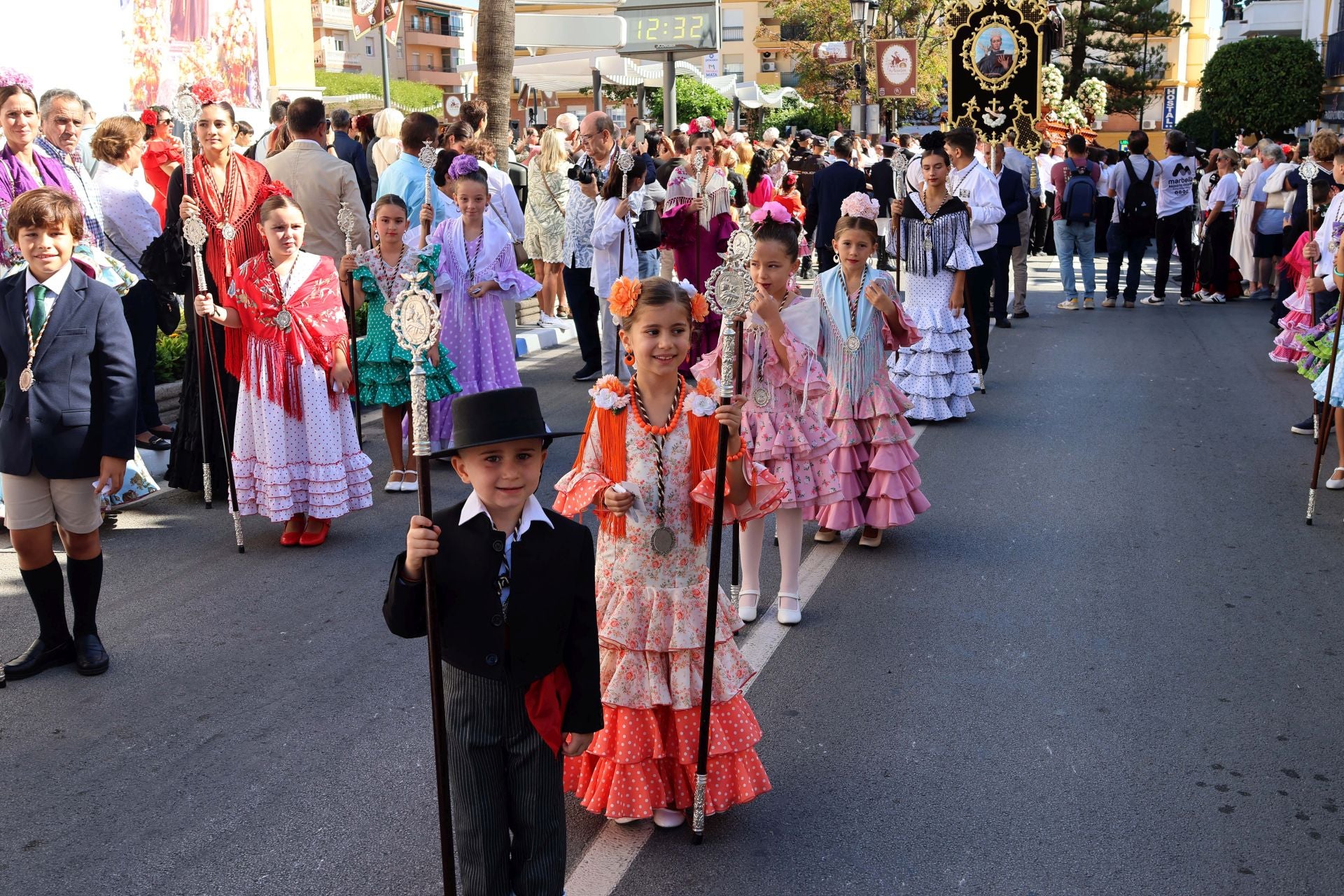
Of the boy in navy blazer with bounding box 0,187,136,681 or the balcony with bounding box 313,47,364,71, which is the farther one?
the balcony with bounding box 313,47,364,71

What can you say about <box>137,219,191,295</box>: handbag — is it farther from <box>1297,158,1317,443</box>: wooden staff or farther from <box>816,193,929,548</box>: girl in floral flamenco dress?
<box>1297,158,1317,443</box>: wooden staff

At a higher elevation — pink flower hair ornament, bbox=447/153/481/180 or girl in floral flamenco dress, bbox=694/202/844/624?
pink flower hair ornament, bbox=447/153/481/180

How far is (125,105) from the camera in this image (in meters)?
18.9

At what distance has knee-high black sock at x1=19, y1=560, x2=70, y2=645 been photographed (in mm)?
5844

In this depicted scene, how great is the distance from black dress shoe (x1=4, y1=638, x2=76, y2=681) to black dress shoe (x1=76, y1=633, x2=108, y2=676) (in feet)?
0.17

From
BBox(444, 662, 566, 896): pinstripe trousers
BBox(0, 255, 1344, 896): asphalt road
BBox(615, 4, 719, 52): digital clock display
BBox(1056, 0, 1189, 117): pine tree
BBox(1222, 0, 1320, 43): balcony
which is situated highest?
BBox(1222, 0, 1320, 43): balcony

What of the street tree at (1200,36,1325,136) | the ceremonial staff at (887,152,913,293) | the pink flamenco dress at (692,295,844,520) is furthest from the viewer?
the street tree at (1200,36,1325,136)

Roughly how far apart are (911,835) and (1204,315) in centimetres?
1491

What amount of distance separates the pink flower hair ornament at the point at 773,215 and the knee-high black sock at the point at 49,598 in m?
3.54

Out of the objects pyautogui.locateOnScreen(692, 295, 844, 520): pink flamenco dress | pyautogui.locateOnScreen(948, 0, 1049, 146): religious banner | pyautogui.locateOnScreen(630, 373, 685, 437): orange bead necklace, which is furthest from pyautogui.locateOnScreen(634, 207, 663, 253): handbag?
pyautogui.locateOnScreen(630, 373, 685, 437): orange bead necklace

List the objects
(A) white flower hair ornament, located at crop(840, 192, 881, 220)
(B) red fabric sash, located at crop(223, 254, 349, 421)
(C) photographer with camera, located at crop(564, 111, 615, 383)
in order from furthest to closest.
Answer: (C) photographer with camera, located at crop(564, 111, 615, 383) < (A) white flower hair ornament, located at crop(840, 192, 881, 220) < (B) red fabric sash, located at crop(223, 254, 349, 421)

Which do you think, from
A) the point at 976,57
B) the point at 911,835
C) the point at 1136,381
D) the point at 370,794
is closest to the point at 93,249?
the point at 370,794

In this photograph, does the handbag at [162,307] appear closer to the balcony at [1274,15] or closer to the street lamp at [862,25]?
the street lamp at [862,25]

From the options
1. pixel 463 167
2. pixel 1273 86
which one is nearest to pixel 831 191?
pixel 463 167
